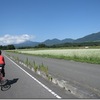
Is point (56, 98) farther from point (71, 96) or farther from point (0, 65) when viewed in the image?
point (0, 65)

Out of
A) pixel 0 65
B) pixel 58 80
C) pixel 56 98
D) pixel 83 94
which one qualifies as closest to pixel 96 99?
pixel 83 94

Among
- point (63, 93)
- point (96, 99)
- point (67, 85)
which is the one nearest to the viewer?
point (96, 99)

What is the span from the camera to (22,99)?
31.1 ft

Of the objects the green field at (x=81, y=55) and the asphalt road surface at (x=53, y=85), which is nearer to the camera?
the asphalt road surface at (x=53, y=85)

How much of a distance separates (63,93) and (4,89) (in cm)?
298

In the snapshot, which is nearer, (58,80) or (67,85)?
(67,85)

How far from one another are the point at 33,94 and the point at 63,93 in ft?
3.87

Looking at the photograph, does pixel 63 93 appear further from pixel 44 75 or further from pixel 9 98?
pixel 44 75

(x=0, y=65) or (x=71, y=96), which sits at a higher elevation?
(x=0, y=65)

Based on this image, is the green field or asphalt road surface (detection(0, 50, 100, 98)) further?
the green field

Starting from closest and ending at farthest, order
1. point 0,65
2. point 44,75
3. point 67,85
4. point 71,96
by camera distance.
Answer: point 71,96, point 67,85, point 0,65, point 44,75

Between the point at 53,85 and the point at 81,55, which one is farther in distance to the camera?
the point at 81,55

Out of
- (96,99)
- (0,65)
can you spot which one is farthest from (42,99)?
(0,65)

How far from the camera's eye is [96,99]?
8531 mm
